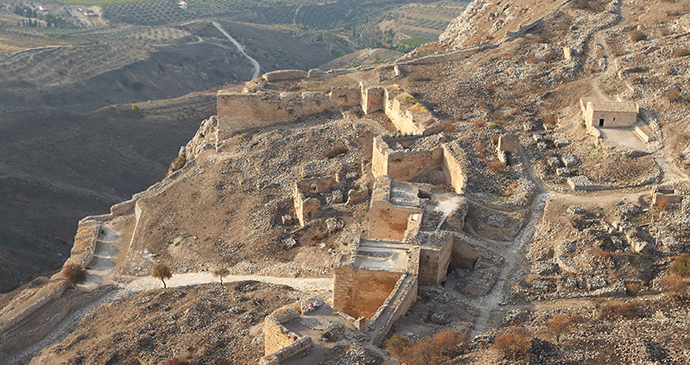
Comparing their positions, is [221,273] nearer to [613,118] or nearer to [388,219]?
[388,219]

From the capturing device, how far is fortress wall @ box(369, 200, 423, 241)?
26.3 metres

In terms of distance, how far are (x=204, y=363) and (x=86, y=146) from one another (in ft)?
154

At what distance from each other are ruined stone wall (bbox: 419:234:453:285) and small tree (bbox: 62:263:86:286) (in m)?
18.0

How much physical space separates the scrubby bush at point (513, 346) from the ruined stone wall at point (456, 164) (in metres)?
11.2

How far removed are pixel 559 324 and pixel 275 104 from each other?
26.1m

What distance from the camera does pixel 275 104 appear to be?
1592 inches

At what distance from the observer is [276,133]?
3919 centimetres

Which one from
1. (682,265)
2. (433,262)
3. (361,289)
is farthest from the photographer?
(433,262)

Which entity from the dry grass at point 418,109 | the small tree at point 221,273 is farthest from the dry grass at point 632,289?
the small tree at point 221,273

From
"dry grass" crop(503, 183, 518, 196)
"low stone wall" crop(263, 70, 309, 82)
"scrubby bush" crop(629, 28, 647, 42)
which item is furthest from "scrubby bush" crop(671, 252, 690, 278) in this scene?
"low stone wall" crop(263, 70, 309, 82)

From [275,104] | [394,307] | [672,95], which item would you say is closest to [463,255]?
[394,307]

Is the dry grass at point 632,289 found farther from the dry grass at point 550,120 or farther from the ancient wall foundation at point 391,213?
the dry grass at point 550,120

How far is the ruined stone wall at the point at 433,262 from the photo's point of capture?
22828 mm

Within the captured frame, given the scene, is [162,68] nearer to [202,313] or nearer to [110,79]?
[110,79]
